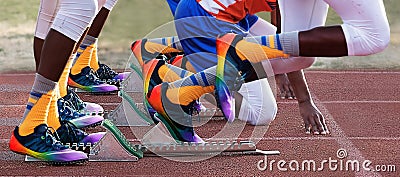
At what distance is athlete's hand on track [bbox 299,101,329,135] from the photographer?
13.4 ft

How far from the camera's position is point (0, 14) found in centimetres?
916

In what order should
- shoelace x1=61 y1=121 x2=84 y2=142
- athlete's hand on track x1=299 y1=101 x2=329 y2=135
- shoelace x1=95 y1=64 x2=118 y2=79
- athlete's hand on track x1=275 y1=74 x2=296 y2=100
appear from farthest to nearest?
shoelace x1=95 y1=64 x2=118 y2=79, athlete's hand on track x1=275 y1=74 x2=296 y2=100, athlete's hand on track x1=299 y1=101 x2=329 y2=135, shoelace x1=61 y1=121 x2=84 y2=142

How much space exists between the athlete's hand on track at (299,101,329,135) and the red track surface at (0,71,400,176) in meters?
0.05

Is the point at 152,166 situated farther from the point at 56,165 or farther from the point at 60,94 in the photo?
the point at 60,94

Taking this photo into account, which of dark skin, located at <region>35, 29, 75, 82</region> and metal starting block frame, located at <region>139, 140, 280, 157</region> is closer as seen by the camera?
dark skin, located at <region>35, 29, 75, 82</region>

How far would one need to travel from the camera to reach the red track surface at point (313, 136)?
3629 millimetres

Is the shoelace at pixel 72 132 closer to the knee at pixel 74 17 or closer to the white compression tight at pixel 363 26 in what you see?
the knee at pixel 74 17

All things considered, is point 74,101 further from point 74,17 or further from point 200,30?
point 74,17

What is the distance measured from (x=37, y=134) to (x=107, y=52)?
4.04 metres

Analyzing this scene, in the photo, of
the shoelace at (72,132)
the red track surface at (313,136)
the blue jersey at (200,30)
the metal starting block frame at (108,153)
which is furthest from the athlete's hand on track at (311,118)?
the shoelace at (72,132)

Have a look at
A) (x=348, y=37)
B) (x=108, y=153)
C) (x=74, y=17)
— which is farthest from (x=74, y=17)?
(x=348, y=37)

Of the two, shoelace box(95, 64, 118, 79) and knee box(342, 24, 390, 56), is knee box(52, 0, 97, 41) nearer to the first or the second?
knee box(342, 24, 390, 56)

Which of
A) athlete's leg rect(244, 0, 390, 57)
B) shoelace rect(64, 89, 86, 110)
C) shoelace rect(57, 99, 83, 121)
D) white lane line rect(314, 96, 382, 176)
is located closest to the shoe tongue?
shoelace rect(57, 99, 83, 121)

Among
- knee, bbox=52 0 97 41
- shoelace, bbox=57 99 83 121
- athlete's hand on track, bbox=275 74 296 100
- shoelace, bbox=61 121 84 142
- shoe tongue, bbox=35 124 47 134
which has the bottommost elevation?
athlete's hand on track, bbox=275 74 296 100
